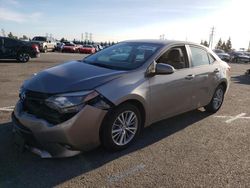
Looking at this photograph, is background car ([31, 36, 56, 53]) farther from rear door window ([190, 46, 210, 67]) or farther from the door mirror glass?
the door mirror glass

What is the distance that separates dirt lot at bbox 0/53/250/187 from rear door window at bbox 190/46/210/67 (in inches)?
50.6

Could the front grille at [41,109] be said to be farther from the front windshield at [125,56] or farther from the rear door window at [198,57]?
the rear door window at [198,57]

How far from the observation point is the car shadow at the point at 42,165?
3.58m

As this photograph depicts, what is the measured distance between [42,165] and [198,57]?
3778mm

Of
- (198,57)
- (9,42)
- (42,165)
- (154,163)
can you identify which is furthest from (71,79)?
(9,42)

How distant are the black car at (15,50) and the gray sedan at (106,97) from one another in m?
12.9

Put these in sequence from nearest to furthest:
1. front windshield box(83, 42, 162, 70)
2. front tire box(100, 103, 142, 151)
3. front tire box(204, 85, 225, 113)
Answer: front tire box(100, 103, 142, 151), front windshield box(83, 42, 162, 70), front tire box(204, 85, 225, 113)

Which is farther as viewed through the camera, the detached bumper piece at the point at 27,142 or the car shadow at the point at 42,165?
the detached bumper piece at the point at 27,142

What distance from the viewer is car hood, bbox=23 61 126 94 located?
4008 millimetres

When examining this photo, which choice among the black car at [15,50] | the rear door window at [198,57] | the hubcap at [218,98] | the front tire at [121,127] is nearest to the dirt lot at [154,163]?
the front tire at [121,127]

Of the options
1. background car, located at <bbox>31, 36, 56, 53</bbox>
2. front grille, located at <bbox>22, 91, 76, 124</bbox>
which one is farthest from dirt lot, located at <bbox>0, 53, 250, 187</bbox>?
background car, located at <bbox>31, 36, 56, 53</bbox>

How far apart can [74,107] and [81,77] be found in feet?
1.88

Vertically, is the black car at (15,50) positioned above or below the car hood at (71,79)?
below

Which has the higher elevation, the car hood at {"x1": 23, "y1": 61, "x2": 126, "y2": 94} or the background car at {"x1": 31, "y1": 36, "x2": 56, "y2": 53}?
the car hood at {"x1": 23, "y1": 61, "x2": 126, "y2": 94}
